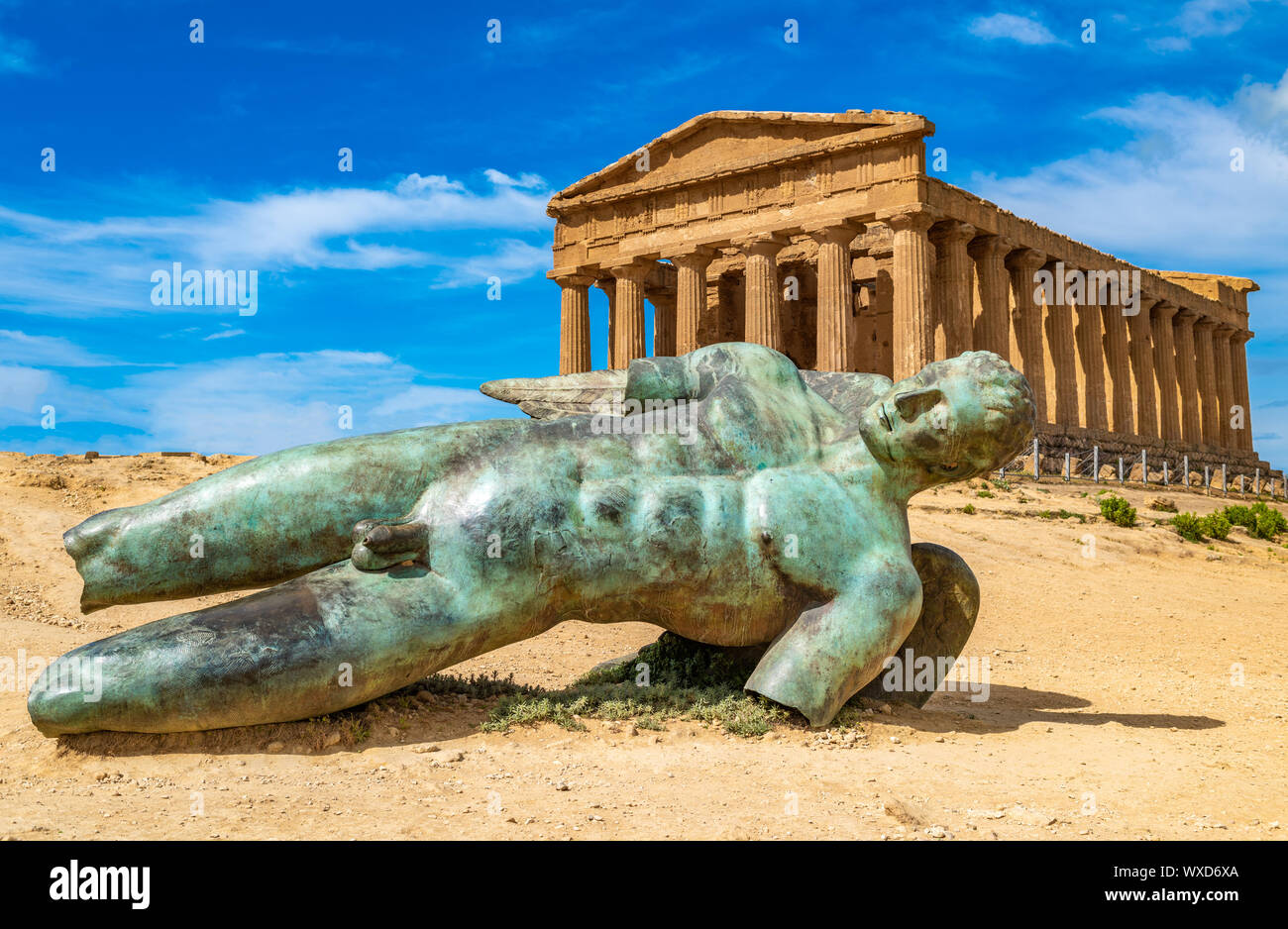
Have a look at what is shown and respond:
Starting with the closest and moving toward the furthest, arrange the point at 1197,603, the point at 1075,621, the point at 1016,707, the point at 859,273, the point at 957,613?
the point at 957,613 → the point at 1016,707 → the point at 1075,621 → the point at 1197,603 → the point at 859,273

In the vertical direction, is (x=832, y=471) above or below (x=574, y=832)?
above

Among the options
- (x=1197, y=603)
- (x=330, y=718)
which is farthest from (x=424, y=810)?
(x=1197, y=603)

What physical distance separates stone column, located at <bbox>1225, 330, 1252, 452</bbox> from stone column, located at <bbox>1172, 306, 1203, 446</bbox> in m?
2.96

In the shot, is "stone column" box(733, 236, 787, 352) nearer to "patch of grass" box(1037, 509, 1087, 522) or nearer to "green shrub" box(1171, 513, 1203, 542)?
"patch of grass" box(1037, 509, 1087, 522)

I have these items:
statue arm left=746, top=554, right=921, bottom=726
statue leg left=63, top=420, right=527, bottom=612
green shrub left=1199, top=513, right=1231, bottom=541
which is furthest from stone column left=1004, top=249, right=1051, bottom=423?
statue leg left=63, top=420, right=527, bottom=612

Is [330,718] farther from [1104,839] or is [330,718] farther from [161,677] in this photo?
[1104,839]

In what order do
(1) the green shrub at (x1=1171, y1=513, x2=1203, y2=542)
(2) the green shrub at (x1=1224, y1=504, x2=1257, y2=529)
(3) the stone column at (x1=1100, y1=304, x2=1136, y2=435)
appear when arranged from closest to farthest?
(1) the green shrub at (x1=1171, y1=513, x2=1203, y2=542)
(2) the green shrub at (x1=1224, y1=504, x2=1257, y2=529)
(3) the stone column at (x1=1100, y1=304, x2=1136, y2=435)

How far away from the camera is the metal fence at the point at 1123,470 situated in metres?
25.3

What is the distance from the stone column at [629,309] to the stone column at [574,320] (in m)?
1.43

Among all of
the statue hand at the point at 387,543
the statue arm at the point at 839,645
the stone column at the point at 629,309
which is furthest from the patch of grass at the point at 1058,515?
the stone column at the point at 629,309

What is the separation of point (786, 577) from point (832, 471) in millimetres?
549

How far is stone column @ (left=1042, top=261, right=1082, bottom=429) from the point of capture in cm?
3003

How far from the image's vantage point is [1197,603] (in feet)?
36.0

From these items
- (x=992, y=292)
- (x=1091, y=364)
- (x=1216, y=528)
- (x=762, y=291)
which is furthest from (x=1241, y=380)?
(x=1216, y=528)
